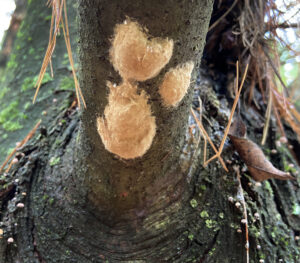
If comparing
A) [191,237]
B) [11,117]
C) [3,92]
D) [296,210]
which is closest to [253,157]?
[296,210]

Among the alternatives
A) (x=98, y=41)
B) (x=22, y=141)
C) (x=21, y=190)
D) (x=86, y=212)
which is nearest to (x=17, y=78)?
(x=22, y=141)

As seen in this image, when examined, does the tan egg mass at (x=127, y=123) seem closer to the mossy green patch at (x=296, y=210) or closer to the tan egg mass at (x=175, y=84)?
the tan egg mass at (x=175, y=84)

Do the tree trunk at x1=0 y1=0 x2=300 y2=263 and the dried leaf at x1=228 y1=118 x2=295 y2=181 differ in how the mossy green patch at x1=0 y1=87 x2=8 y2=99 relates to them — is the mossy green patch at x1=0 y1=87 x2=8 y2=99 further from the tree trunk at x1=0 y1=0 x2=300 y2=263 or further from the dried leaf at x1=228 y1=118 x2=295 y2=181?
the dried leaf at x1=228 y1=118 x2=295 y2=181

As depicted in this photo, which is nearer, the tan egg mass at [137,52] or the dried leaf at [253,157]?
the tan egg mass at [137,52]

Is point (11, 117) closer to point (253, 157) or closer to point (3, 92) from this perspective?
point (3, 92)

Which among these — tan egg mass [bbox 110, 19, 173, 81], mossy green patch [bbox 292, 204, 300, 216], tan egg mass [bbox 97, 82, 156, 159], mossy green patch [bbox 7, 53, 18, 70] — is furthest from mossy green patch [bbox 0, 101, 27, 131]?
mossy green patch [bbox 292, 204, 300, 216]

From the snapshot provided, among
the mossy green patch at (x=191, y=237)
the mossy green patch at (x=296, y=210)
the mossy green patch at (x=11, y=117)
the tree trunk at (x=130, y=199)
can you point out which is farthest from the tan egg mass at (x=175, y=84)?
the mossy green patch at (x=11, y=117)
